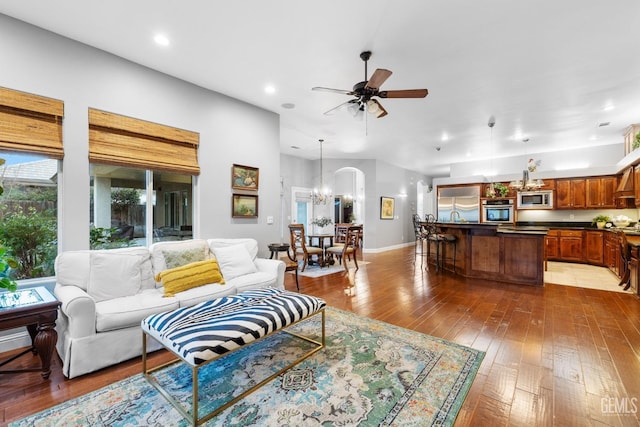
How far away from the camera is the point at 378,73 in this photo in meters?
2.76

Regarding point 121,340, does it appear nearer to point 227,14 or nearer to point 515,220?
point 227,14

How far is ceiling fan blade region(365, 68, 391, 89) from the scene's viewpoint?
8.88ft

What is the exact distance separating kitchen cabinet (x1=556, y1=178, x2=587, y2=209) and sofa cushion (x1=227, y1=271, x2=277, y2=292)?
805 centimetres

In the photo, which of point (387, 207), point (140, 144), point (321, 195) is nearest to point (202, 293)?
point (140, 144)

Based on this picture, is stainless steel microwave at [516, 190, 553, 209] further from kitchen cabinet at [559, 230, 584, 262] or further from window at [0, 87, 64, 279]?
window at [0, 87, 64, 279]

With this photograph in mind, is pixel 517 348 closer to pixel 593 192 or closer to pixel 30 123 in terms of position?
pixel 30 123

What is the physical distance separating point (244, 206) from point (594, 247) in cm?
817

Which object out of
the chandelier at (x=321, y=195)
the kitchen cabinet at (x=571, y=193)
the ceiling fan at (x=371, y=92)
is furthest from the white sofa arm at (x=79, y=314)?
the kitchen cabinet at (x=571, y=193)

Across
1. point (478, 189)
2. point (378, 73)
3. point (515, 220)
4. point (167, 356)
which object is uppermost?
point (378, 73)

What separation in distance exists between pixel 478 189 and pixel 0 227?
1012 cm

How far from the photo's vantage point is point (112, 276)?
2723 millimetres

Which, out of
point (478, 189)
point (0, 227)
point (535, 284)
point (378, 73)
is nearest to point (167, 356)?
point (0, 227)

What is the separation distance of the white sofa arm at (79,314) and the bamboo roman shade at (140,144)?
1.65 meters

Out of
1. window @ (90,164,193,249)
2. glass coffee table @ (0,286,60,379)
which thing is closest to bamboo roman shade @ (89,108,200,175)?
window @ (90,164,193,249)
